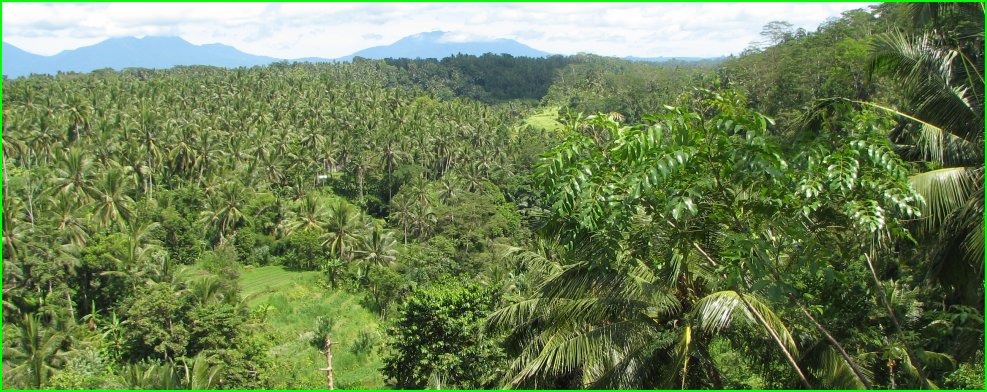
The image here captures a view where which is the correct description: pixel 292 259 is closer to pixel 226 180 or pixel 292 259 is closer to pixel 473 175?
pixel 226 180

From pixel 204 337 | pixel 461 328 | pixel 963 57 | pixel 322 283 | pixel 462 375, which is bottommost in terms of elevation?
pixel 322 283

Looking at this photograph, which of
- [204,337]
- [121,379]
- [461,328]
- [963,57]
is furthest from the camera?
[204,337]

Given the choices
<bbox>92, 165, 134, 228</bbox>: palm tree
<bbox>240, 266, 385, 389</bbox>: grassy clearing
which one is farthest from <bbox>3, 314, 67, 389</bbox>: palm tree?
<bbox>92, 165, 134, 228</bbox>: palm tree

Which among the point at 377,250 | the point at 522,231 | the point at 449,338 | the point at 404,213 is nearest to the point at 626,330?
the point at 449,338

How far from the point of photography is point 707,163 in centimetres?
446

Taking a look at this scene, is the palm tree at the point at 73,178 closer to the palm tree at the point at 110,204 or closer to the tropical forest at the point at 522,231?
the tropical forest at the point at 522,231

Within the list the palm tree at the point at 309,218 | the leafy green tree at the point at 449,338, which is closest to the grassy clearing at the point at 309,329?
the palm tree at the point at 309,218

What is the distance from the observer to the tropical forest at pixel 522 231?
4.65 meters

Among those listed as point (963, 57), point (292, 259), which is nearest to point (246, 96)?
point (292, 259)

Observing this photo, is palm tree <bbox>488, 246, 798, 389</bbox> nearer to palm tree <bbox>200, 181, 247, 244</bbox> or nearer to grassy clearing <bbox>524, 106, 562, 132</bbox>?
palm tree <bbox>200, 181, 247, 244</bbox>

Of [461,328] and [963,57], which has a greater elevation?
[963,57]

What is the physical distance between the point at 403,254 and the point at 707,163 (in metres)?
36.2

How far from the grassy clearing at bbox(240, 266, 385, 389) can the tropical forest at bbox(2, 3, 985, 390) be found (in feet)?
0.64

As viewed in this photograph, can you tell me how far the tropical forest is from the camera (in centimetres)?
465
